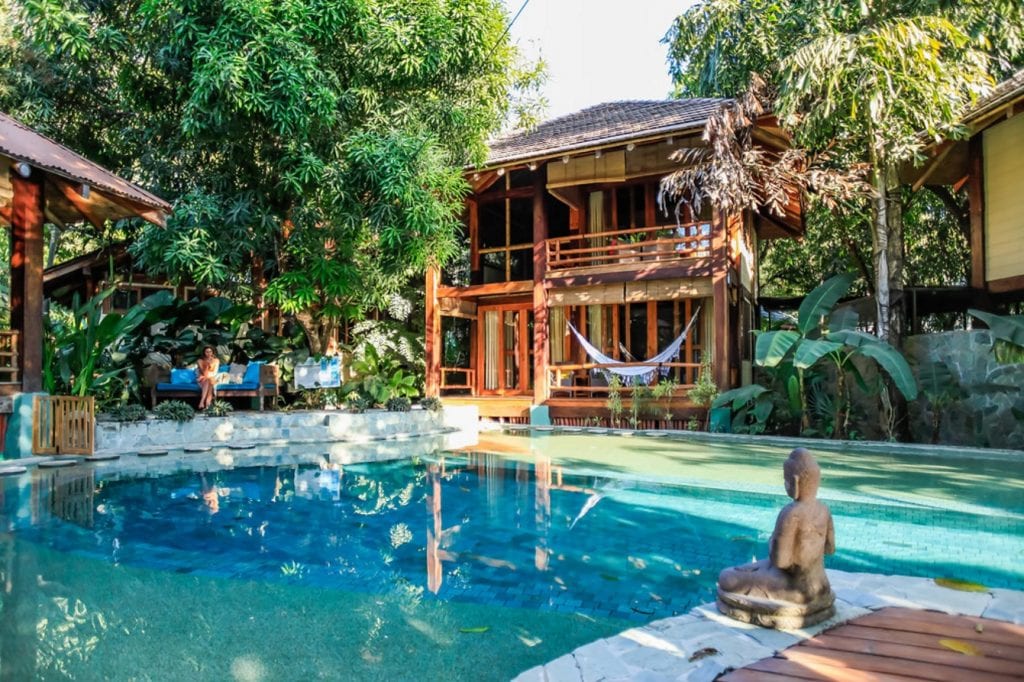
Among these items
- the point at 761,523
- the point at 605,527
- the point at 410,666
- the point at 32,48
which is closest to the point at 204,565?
the point at 410,666

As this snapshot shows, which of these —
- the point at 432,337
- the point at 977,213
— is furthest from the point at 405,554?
the point at 977,213

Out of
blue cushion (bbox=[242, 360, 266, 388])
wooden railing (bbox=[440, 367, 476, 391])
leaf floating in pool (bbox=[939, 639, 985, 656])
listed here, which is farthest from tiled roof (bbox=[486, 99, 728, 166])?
leaf floating in pool (bbox=[939, 639, 985, 656])

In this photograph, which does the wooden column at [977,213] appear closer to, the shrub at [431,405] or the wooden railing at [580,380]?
the wooden railing at [580,380]

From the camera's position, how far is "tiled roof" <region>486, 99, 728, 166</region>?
13.2m

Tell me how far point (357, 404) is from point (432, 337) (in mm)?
4106

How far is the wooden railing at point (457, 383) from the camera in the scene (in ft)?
55.0

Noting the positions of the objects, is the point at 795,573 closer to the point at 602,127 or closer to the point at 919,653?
the point at 919,653

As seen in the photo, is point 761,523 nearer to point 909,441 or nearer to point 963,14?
point 909,441

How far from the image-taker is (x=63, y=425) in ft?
28.8

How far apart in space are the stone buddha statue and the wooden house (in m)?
11.0

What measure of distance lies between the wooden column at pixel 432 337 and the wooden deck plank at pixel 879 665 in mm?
13770

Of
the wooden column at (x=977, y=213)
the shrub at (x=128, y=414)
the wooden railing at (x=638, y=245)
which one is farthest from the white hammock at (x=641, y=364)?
the shrub at (x=128, y=414)

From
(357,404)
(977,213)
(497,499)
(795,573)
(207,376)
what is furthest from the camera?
(977,213)

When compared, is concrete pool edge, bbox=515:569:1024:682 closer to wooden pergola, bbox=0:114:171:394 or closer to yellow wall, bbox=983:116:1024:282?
wooden pergola, bbox=0:114:171:394
